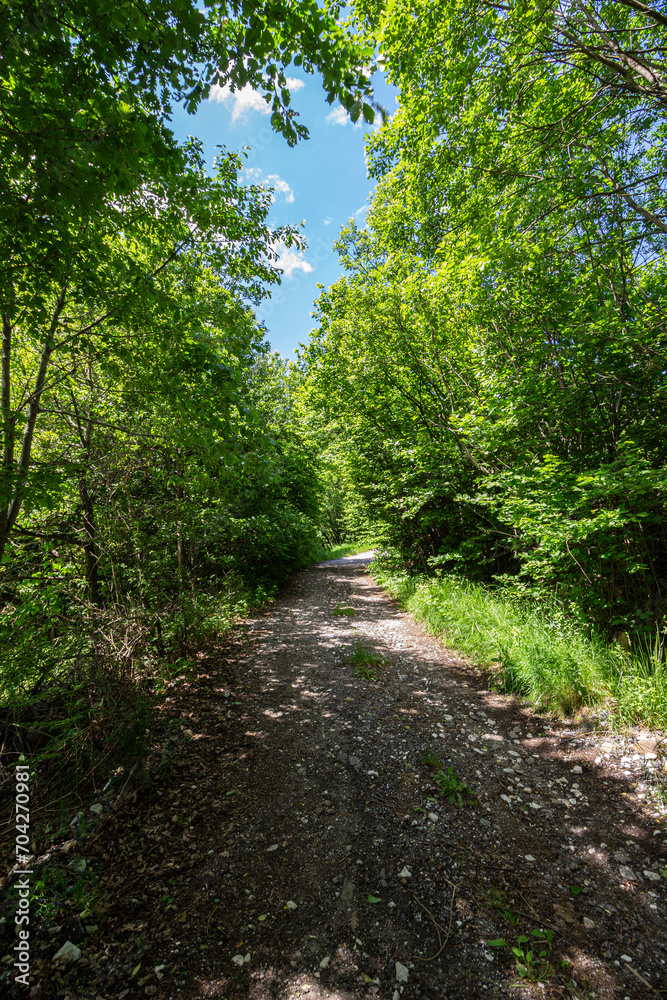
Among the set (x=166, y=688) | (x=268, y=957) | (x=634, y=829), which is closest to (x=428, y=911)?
(x=268, y=957)

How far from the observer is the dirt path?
75.8 inches

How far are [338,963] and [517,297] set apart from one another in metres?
6.75

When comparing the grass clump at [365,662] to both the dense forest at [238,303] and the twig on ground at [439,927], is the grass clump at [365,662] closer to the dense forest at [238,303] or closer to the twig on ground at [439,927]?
the dense forest at [238,303]

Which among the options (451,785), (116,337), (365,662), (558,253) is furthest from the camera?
(365,662)

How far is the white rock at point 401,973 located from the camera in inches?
74.2

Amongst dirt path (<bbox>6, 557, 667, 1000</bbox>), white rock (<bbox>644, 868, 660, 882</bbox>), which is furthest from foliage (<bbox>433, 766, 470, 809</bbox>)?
white rock (<bbox>644, 868, 660, 882</bbox>)

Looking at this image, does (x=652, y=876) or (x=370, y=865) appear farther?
(x=370, y=865)

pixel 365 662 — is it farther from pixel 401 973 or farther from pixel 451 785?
pixel 401 973

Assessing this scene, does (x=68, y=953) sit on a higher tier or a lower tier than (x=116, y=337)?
lower

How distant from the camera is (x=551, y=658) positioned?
4.40m

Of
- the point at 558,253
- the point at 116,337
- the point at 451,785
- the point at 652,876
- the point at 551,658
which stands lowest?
the point at 652,876

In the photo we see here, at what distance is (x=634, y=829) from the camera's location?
8.80 ft

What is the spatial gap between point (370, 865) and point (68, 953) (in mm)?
1804

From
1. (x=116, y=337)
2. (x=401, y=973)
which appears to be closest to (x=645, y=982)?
(x=401, y=973)
